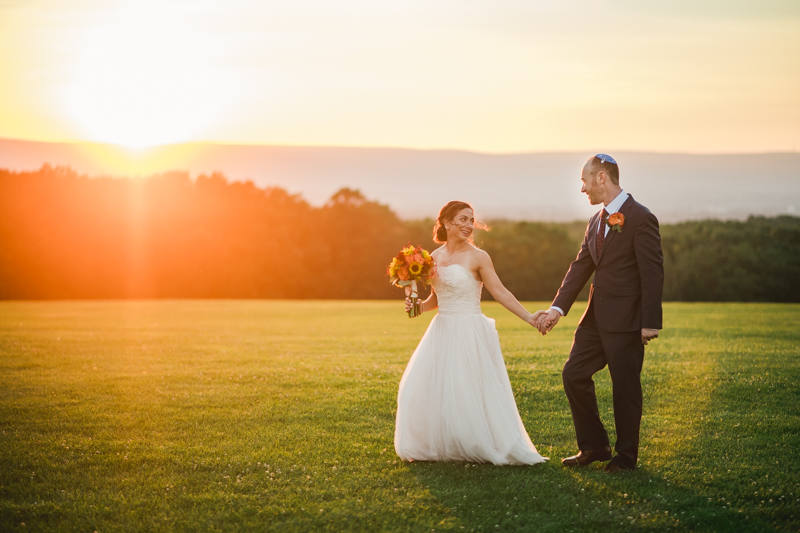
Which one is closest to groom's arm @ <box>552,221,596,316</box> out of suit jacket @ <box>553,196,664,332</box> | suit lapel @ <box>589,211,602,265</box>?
suit lapel @ <box>589,211,602,265</box>

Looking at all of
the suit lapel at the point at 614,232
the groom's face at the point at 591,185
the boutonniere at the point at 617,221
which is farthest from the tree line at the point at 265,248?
the boutonniere at the point at 617,221

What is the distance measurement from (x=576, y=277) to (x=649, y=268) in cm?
93

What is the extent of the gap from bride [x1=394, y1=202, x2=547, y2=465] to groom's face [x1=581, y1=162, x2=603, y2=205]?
125cm

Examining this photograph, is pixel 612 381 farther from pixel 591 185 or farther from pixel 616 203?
pixel 591 185

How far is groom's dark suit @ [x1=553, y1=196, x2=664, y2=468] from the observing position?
6648mm

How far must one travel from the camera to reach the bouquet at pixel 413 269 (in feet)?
25.0

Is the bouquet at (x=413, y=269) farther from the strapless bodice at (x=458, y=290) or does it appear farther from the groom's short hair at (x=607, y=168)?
the groom's short hair at (x=607, y=168)

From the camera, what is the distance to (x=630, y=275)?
22.4 ft

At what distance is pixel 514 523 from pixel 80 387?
8.81 metres

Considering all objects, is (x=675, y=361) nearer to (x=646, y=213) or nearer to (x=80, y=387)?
(x=646, y=213)

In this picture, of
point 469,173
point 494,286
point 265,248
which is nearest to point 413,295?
point 494,286

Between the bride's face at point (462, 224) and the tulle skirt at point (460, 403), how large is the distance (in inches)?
34.8

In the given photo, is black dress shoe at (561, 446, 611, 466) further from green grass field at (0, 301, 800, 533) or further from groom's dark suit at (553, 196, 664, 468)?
green grass field at (0, 301, 800, 533)

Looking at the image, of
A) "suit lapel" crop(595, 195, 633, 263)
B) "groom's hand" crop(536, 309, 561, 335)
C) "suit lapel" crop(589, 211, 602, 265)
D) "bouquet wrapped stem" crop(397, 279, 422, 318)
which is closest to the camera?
"suit lapel" crop(595, 195, 633, 263)
